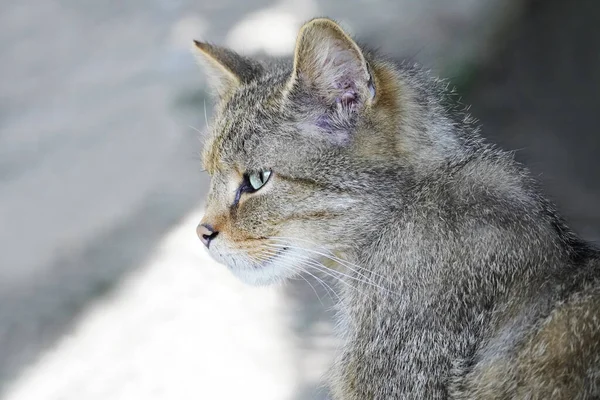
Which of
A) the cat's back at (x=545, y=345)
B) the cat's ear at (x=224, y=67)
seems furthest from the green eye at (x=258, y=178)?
the cat's back at (x=545, y=345)

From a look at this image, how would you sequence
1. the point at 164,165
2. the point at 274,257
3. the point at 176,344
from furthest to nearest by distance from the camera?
the point at 164,165, the point at 176,344, the point at 274,257

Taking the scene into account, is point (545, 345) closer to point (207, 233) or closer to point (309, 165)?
point (309, 165)

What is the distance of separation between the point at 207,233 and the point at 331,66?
0.55 m

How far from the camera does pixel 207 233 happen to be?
1987mm

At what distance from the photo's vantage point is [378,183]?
186cm

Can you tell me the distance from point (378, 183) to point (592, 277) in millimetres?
535

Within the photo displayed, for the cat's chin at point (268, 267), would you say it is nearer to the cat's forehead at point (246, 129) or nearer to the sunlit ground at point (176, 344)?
the cat's forehead at point (246, 129)

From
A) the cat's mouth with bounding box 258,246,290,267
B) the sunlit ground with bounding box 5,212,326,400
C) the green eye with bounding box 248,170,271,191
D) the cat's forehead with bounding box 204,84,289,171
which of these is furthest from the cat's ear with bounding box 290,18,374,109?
the sunlit ground with bounding box 5,212,326,400

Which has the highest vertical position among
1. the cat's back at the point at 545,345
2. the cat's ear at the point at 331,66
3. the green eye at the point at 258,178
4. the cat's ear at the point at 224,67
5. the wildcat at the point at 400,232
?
the cat's ear at the point at 224,67

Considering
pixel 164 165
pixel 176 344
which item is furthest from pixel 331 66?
pixel 164 165

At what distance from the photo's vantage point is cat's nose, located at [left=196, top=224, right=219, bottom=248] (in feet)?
6.51

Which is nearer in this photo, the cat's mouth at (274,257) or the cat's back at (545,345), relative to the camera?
the cat's back at (545,345)

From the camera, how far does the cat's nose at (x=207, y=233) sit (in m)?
1.98

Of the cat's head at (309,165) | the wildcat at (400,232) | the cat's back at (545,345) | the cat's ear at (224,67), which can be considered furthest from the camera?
the cat's ear at (224,67)
